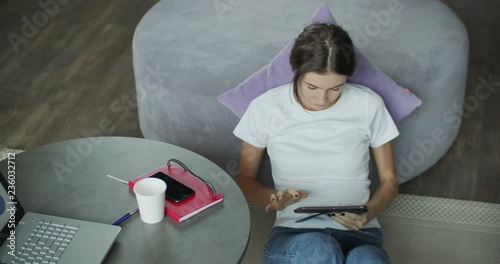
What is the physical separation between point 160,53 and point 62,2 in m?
1.92

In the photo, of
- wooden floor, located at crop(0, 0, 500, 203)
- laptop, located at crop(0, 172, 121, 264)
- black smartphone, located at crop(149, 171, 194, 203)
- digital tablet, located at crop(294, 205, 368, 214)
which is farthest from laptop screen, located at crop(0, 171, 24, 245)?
wooden floor, located at crop(0, 0, 500, 203)

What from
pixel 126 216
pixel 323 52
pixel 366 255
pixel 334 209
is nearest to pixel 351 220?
pixel 334 209

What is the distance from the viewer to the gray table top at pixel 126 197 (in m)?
1.45

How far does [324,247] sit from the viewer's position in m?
1.55

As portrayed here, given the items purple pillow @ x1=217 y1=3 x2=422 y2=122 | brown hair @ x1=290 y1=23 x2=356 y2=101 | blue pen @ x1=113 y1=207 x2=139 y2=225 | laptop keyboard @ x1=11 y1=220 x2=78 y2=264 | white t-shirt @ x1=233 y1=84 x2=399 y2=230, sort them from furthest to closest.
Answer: purple pillow @ x1=217 y1=3 x2=422 y2=122 → white t-shirt @ x1=233 y1=84 x2=399 y2=230 → brown hair @ x1=290 y1=23 x2=356 y2=101 → blue pen @ x1=113 y1=207 x2=139 y2=225 → laptop keyboard @ x1=11 y1=220 x2=78 y2=264

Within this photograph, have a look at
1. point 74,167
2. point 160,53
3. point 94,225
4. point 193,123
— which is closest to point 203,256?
point 94,225

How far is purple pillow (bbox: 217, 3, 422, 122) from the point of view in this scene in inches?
78.9

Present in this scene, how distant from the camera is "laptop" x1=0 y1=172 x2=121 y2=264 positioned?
1408 millimetres

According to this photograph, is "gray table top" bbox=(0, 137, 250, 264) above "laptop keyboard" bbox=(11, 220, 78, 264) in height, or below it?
below

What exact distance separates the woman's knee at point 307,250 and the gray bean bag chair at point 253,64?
579 millimetres

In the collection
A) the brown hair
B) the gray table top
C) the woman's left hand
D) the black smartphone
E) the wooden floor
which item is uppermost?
the brown hair

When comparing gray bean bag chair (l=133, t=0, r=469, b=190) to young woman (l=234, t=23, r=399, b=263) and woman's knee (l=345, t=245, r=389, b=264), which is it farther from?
woman's knee (l=345, t=245, r=389, b=264)

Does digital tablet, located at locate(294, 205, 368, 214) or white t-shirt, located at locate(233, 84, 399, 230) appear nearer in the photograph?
digital tablet, located at locate(294, 205, 368, 214)

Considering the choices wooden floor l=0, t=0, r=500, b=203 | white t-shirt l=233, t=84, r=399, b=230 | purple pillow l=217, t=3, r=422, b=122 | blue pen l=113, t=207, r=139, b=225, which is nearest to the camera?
blue pen l=113, t=207, r=139, b=225
